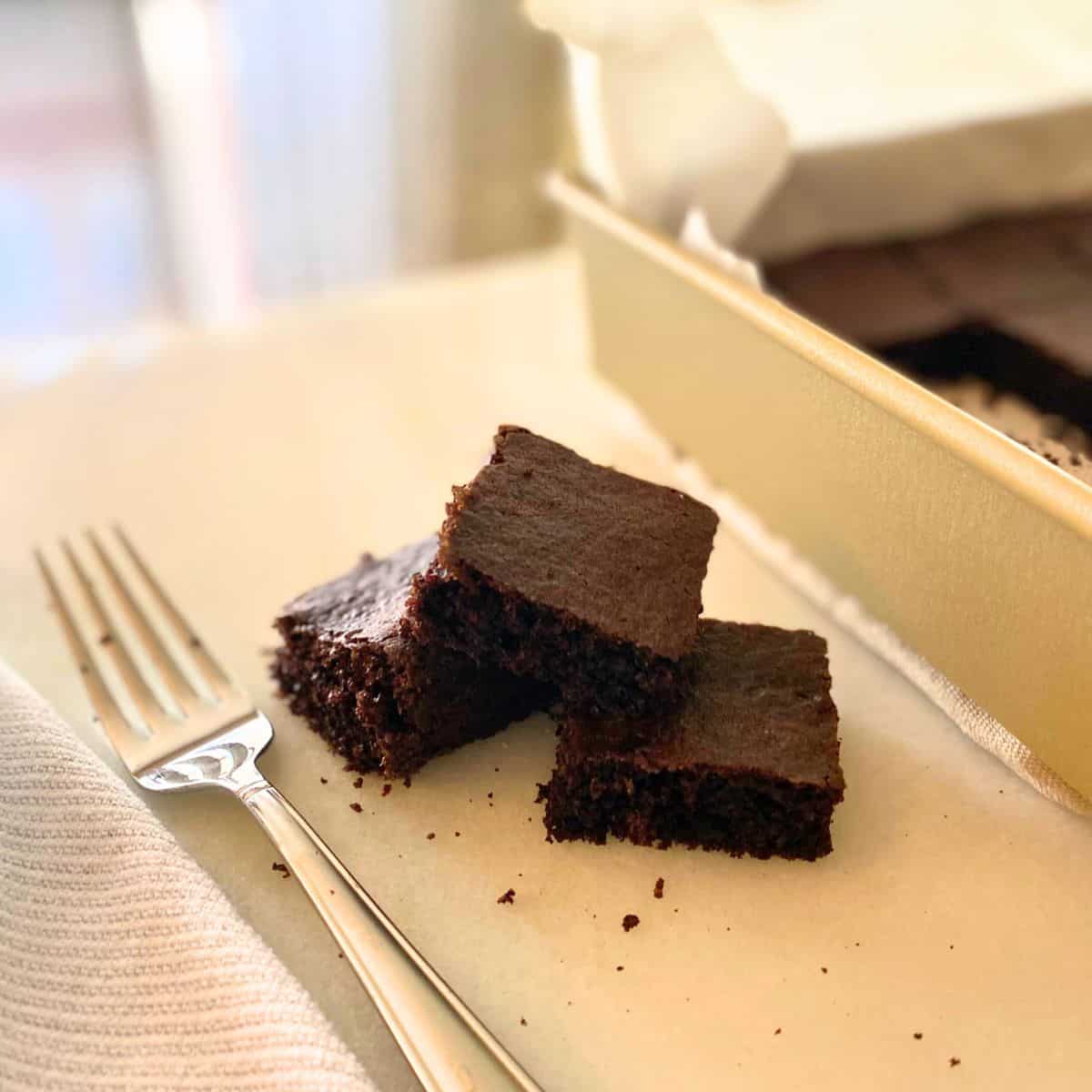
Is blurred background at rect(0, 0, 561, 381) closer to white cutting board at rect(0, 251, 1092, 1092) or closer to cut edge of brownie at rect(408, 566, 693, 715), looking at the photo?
white cutting board at rect(0, 251, 1092, 1092)

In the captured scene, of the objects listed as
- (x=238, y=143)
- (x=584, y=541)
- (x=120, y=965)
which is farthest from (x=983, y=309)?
(x=238, y=143)

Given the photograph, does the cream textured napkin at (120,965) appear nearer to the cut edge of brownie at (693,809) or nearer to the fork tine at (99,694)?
the fork tine at (99,694)

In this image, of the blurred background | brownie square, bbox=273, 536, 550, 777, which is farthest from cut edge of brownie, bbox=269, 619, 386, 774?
the blurred background

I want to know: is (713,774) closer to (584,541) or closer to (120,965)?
(584,541)

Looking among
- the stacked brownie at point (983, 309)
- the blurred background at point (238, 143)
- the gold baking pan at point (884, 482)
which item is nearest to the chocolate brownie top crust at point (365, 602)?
the gold baking pan at point (884, 482)

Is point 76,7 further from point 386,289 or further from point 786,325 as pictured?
point 786,325

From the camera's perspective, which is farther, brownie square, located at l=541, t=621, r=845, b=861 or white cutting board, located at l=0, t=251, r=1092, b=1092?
brownie square, located at l=541, t=621, r=845, b=861
